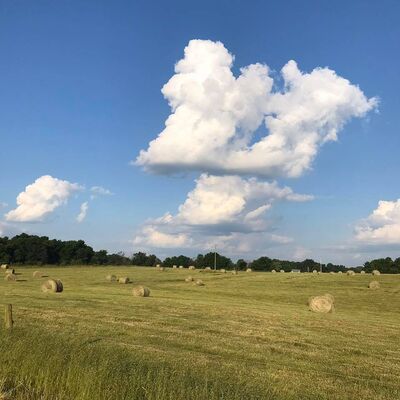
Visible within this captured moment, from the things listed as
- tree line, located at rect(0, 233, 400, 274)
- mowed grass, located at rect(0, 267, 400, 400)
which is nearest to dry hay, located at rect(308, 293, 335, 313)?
mowed grass, located at rect(0, 267, 400, 400)

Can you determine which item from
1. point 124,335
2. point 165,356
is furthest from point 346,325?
point 165,356

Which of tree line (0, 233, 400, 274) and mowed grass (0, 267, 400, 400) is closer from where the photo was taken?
mowed grass (0, 267, 400, 400)

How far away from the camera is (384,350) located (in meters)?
17.9

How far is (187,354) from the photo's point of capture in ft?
48.8

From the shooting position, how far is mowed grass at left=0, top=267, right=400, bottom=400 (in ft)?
26.6

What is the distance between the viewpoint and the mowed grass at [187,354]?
809 centimetres

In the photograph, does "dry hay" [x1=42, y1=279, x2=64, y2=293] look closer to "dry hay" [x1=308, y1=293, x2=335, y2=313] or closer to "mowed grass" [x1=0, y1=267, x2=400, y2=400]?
"mowed grass" [x1=0, y1=267, x2=400, y2=400]

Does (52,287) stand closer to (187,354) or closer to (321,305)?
(321,305)

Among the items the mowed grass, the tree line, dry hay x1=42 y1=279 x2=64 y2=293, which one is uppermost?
the tree line

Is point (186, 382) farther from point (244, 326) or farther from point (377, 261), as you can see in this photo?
point (377, 261)

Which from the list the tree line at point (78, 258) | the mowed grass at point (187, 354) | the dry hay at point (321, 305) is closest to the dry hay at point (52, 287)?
the mowed grass at point (187, 354)

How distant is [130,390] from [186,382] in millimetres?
1009

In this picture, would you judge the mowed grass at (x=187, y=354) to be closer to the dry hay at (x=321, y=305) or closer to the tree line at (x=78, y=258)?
the dry hay at (x=321, y=305)

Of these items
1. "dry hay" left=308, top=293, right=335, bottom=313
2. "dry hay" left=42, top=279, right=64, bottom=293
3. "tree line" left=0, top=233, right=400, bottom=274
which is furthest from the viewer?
"tree line" left=0, top=233, right=400, bottom=274
